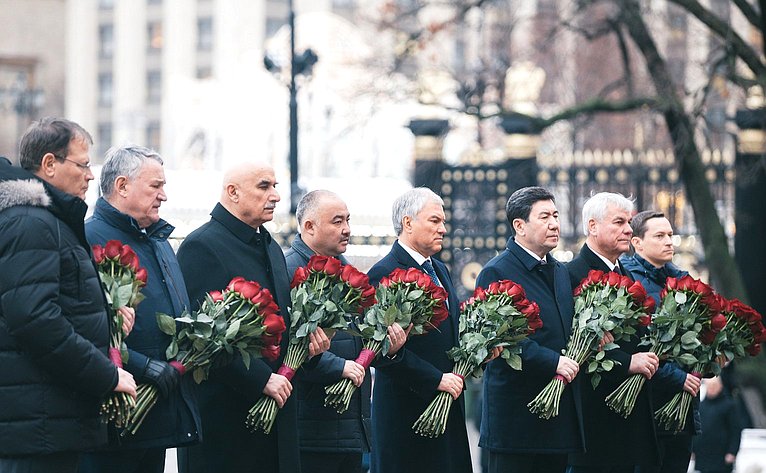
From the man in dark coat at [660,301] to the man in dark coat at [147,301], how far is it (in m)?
3.18

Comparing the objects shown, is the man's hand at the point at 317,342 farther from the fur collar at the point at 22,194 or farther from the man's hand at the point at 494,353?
the fur collar at the point at 22,194

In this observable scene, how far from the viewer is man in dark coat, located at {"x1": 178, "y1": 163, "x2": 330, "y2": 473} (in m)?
7.14

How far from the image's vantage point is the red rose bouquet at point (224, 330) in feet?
22.4

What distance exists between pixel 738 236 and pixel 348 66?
41.1 ft

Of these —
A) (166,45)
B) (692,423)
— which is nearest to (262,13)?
(166,45)

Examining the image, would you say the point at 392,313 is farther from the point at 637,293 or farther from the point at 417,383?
the point at 637,293

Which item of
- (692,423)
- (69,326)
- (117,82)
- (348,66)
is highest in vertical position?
(117,82)

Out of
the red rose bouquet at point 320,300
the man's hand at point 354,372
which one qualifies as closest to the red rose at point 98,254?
the red rose bouquet at point 320,300

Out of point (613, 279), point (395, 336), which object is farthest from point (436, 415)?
point (613, 279)

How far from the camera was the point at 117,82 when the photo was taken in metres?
86.4

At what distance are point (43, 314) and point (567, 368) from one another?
3.14 meters

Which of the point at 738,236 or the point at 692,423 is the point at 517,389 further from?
the point at 738,236

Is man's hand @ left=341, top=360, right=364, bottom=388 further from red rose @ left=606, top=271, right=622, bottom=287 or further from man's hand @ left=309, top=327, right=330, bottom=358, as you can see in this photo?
red rose @ left=606, top=271, right=622, bottom=287

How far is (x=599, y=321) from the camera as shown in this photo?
26.8 ft
